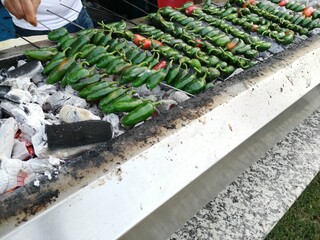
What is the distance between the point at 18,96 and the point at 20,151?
18.4 inches

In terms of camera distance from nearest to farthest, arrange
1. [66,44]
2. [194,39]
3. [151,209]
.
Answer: [151,209] < [66,44] < [194,39]

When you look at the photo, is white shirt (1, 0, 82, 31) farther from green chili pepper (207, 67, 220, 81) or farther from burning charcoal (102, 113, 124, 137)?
burning charcoal (102, 113, 124, 137)

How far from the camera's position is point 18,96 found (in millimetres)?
2580

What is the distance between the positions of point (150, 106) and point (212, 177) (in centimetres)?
58

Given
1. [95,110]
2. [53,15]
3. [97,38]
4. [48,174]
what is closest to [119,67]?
[95,110]

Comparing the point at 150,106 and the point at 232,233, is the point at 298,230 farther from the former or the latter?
the point at 150,106

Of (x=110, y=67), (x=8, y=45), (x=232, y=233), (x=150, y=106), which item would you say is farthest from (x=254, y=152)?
(x=8, y=45)

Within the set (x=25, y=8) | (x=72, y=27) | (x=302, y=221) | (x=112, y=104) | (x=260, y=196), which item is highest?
(x=25, y=8)

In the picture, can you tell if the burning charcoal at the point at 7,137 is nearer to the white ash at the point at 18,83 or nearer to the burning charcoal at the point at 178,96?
the white ash at the point at 18,83

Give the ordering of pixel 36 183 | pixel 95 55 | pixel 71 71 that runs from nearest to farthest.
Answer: pixel 36 183 < pixel 71 71 < pixel 95 55

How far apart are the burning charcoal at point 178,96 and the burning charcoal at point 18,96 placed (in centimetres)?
96

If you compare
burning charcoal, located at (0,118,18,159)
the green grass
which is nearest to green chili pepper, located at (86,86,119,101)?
burning charcoal, located at (0,118,18,159)

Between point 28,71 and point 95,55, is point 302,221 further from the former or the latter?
point 28,71

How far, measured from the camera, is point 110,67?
3.06 m
